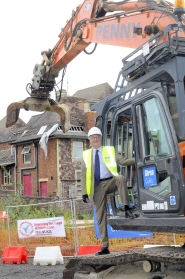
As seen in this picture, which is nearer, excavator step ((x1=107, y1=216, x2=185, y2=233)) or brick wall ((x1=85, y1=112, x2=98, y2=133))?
excavator step ((x1=107, y1=216, x2=185, y2=233))

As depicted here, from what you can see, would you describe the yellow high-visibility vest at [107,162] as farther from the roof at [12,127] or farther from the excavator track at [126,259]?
the roof at [12,127]

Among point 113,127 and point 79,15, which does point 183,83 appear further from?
point 79,15

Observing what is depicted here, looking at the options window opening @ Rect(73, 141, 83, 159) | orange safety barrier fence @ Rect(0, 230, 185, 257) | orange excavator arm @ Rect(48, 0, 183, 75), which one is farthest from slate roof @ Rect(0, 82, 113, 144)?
orange excavator arm @ Rect(48, 0, 183, 75)

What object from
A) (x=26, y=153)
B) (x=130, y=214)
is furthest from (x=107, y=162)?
(x=26, y=153)

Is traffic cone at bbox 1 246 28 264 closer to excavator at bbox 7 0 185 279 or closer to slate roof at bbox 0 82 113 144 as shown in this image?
excavator at bbox 7 0 185 279

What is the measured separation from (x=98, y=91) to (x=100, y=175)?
36.8 m

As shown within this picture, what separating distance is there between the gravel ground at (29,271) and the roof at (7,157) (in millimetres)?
28545

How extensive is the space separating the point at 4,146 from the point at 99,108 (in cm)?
3979

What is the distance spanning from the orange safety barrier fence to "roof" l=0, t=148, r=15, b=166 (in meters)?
25.5

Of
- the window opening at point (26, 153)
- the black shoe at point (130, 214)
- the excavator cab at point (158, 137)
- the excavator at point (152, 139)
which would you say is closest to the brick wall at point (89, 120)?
the window opening at point (26, 153)

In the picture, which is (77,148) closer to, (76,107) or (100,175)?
(76,107)

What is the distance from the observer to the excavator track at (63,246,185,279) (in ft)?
14.2

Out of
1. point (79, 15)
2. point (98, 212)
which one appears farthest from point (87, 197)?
point (79, 15)

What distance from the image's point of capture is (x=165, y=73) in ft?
15.8
